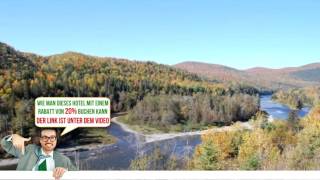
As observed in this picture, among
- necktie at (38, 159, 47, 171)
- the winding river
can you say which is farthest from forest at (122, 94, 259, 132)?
necktie at (38, 159, 47, 171)

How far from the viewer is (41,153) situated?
5211 mm

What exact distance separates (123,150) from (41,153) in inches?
58.9

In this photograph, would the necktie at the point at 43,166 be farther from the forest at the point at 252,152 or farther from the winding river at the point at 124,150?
the forest at the point at 252,152

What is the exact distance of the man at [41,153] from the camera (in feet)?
16.8

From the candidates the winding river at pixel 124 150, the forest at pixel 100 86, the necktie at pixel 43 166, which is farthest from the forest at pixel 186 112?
the necktie at pixel 43 166

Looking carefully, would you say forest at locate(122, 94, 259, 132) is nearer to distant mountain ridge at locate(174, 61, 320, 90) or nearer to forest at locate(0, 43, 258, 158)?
forest at locate(0, 43, 258, 158)

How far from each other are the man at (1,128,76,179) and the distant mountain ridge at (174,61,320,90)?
1961 mm

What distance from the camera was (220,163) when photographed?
6.67 metres

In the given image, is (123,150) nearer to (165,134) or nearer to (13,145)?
(165,134)

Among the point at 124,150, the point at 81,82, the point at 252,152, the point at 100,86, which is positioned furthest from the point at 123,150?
the point at 252,152

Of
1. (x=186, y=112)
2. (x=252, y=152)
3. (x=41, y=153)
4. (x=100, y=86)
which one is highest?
(x=100, y=86)

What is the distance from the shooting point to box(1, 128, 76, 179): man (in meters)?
5.11

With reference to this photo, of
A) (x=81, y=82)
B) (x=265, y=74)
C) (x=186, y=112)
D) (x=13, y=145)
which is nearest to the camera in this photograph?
(x=13, y=145)

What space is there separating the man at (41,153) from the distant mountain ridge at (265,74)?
1.96 m
